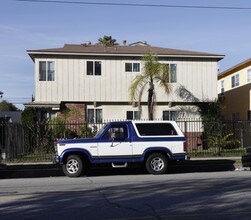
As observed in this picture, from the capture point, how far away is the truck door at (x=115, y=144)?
15.5 m

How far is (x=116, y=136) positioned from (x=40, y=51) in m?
13.9

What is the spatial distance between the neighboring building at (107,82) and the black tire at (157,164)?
13.0 m

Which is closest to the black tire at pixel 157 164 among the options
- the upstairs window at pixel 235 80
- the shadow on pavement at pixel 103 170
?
the shadow on pavement at pixel 103 170

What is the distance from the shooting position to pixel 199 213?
7.98 m

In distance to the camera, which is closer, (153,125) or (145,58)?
(153,125)

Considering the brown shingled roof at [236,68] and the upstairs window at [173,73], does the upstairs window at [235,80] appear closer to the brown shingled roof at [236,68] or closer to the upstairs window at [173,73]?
the brown shingled roof at [236,68]

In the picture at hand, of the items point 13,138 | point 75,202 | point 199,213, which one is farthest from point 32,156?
point 199,213

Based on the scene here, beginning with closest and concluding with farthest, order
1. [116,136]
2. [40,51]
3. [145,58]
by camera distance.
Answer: [116,136]
[145,58]
[40,51]

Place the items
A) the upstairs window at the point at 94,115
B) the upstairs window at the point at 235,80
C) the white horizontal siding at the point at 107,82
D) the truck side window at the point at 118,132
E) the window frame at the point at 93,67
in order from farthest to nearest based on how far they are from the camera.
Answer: the upstairs window at the point at 235,80 → the upstairs window at the point at 94,115 → the window frame at the point at 93,67 → the white horizontal siding at the point at 107,82 → the truck side window at the point at 118,132

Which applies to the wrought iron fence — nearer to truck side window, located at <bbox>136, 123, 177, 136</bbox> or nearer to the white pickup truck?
truck side window, located at <bbox>136, 123, 177, 136</bbox>

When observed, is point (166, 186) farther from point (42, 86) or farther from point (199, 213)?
point (42, 86)

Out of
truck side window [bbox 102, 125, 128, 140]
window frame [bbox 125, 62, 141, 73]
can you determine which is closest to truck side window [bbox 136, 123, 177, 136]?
truck side window [bbox 102, 125, 128, 140]

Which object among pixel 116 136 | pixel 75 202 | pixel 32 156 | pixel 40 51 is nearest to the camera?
pixel 75 202

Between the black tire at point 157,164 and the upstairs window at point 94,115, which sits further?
the upstairs window at point 94,115
